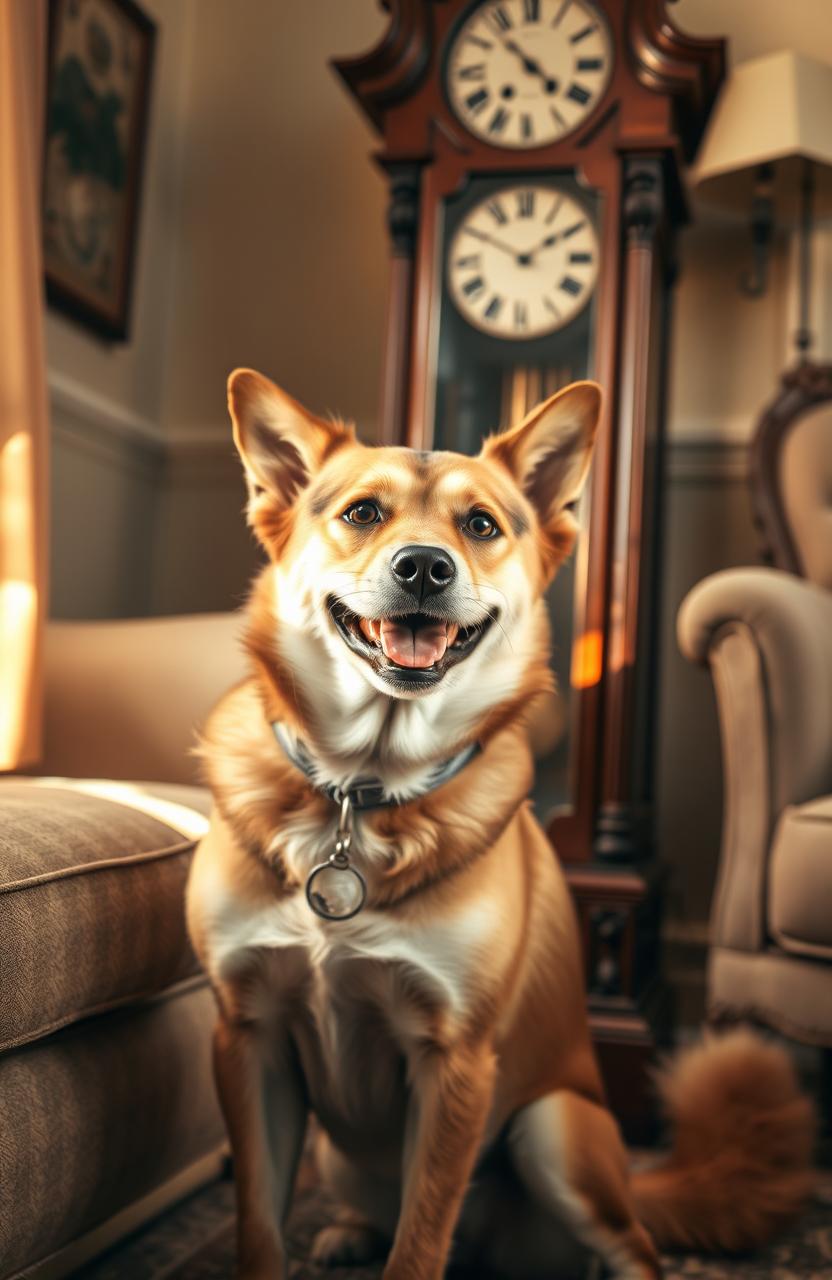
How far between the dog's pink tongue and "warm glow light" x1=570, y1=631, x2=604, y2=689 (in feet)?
3.76

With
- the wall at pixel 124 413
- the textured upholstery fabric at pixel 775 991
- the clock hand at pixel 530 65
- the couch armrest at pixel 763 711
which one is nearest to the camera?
the textured upholstery fabric at pixel 775 991

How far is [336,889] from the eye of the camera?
0.93 meters

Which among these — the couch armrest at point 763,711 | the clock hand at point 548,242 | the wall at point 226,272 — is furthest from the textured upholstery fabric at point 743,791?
the wall at point 226,272

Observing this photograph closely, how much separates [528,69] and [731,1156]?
5.84 feet

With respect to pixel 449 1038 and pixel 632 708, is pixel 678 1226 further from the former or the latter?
pixel 632 708

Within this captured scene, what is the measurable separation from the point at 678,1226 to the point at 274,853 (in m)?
0.60

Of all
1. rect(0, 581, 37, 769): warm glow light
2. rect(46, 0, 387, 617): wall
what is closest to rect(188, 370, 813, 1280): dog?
rect(0, 581, 37, 769): warm glow light

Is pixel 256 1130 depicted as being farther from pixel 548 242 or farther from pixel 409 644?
pixel 548 242

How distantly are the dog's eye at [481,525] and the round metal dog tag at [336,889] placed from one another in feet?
0.89

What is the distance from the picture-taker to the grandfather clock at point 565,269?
6.61ft

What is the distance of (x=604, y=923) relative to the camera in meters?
1.89

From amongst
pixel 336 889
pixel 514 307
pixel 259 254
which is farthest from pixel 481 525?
pixel 259 254

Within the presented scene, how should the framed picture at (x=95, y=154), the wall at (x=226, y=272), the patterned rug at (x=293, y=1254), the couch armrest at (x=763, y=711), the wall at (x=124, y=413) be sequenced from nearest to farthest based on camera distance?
the patterned rug at (x=293, y=1254), the couch armrest at (x=763, y=711), the framed picture at (x=95, y=154), the wall at (x=124, y=413), the wall at (x=226, y=272)

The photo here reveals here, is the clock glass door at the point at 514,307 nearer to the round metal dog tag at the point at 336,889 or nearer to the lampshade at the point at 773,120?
the lampshade at the point at 773,120
